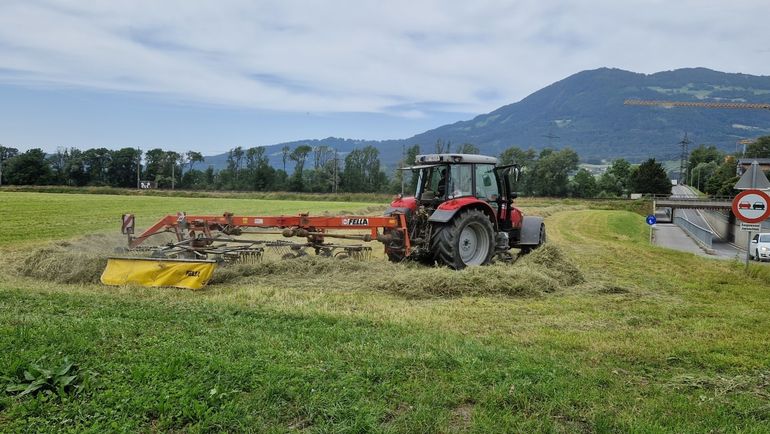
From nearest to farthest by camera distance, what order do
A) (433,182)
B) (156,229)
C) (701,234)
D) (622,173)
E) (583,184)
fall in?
(156,229), (433,182), (701,234), (583,184), (622,173)

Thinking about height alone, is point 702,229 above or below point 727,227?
above

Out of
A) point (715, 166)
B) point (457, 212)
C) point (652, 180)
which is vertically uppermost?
point (715, 166)

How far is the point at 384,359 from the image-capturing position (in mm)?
4484

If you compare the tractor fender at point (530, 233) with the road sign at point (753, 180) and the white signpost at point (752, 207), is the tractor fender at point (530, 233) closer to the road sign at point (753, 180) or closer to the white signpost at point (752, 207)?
the white signpost at point (752, 207)

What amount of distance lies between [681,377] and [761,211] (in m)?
7.20

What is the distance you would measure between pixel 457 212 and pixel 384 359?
6.05 metres

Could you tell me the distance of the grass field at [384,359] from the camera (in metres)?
3.52

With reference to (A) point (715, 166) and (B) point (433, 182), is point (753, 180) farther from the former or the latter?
(A) point (715, 166)

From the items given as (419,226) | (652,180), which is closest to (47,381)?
(419,226)

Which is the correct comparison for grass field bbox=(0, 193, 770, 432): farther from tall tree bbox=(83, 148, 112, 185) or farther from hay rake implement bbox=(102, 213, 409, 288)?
tall tree bbox=(83, 148, 112, 185)

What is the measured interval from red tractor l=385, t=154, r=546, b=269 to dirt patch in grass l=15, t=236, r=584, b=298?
1.90 ft

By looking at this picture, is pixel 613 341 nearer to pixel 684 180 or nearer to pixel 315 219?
pixel 315 219

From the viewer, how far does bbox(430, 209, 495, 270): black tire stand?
32.7 feet

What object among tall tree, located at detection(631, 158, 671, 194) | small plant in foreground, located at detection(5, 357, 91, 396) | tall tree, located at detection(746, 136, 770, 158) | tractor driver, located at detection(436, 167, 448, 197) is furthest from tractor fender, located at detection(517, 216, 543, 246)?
tall tree, located at detection(746, 136, 770, 158)
